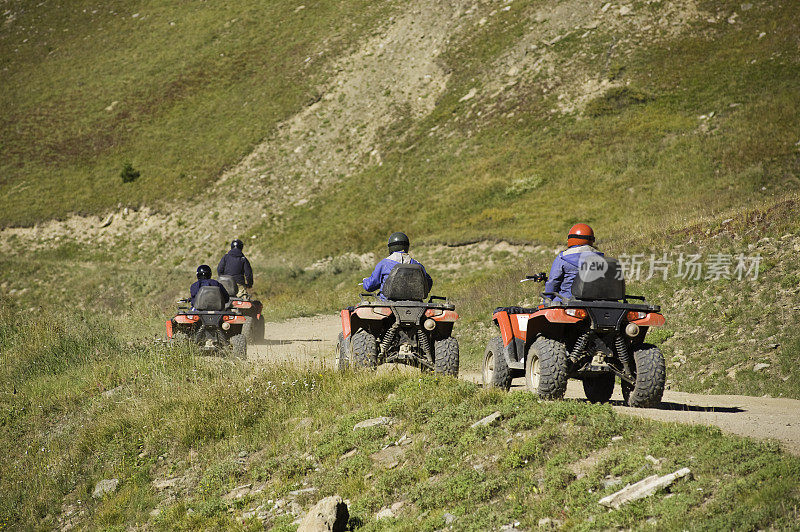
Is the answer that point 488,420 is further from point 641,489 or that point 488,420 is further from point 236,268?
point 236,268

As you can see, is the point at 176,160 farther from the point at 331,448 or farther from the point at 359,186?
the point at 331,448

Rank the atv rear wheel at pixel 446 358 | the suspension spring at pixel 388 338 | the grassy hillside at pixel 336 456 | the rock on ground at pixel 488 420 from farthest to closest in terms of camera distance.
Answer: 1. the suspension spring at pixel 388 338
2. the atv rear wheel at pixel 446 358
3. the rock on ground at pixel 488 420
4. the grassy hillside at pixel 336 456

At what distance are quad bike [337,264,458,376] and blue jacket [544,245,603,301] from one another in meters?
1.70

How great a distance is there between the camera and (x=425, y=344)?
10680 mm

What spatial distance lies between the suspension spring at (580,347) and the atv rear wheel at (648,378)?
64 centimetres

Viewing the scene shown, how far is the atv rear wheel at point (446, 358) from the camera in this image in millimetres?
10188

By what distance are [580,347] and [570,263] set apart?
1.09 meters

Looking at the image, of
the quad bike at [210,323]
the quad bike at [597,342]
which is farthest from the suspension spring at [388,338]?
the quad bike at [210,323]

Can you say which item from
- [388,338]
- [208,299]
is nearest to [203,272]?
[208,299]

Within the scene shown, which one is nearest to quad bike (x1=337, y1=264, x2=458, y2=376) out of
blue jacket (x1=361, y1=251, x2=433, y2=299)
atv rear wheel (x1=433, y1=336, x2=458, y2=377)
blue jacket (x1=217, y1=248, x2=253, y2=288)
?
atv rear wheel (x1=433, y1=336, x2=458, y2=377)

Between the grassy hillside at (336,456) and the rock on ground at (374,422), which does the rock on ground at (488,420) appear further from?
the rock on ground at (374,422)

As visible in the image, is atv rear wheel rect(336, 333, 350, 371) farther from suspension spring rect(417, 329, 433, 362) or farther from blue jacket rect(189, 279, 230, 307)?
blue jacket rect(189, 279, 230, 307)

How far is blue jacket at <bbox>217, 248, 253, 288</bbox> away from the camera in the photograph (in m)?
18.2

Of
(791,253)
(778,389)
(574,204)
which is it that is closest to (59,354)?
(778,389)
